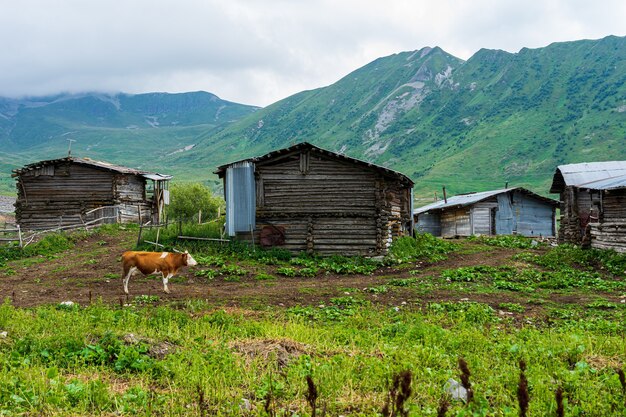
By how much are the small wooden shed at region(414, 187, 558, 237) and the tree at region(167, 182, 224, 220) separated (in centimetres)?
2575

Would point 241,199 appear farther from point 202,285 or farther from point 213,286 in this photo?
point 213,286

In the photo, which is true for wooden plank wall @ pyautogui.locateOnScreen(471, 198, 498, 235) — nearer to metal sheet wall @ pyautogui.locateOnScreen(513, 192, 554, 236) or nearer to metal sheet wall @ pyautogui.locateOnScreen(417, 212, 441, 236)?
metal sheet wall @ pyautogui.locateOnScreen(513, 192, 554, 236)

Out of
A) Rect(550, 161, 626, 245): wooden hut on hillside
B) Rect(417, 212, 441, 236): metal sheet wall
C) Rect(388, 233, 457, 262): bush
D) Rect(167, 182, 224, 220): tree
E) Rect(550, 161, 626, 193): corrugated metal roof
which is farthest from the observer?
Rect(167, 182, 224, 220): tree

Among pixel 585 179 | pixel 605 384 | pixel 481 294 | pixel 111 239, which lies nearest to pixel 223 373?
pixel 605 384

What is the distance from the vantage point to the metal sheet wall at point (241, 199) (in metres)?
24.6

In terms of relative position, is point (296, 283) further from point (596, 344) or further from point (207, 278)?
point (596, 344)

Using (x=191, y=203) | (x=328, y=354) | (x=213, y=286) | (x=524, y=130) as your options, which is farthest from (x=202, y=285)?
(x=524, y=130)

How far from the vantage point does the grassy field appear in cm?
552

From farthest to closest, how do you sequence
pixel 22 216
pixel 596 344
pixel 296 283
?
pixel 22 216, pixel 296 283, pixel 596 344

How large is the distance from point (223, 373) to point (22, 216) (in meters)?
36.3

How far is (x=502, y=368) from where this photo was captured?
6.84 metres

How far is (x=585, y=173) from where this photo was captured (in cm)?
3281

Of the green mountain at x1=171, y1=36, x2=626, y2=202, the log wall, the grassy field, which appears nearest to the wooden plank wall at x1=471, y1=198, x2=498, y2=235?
the grassy field

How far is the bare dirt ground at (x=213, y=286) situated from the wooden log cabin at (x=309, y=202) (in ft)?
9.86
